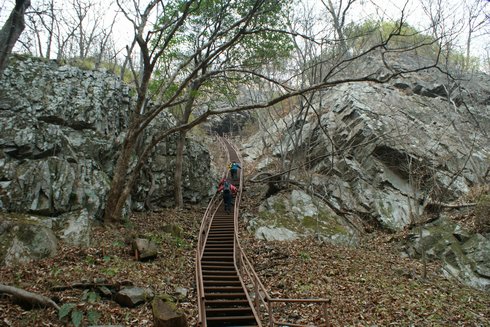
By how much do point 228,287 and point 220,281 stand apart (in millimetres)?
447

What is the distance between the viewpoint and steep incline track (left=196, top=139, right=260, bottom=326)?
24.8 ft

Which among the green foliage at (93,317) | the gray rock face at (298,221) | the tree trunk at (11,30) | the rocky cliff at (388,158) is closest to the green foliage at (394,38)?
the rocky cliff at (388,158)

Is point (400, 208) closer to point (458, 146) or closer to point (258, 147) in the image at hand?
point (458, 146)

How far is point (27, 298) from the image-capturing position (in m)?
6.11

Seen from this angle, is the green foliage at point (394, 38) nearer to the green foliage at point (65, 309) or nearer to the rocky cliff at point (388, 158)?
the rocky cliff at point (388, 158)

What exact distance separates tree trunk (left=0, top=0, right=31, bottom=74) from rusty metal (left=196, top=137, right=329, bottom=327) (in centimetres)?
588

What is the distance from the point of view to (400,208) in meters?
15.8

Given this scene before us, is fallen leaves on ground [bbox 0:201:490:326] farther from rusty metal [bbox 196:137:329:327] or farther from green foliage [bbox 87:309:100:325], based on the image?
rusty metal [bbox 196:137:329:327]

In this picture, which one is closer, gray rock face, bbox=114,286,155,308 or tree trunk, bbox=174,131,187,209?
gray rock face, bbox=114,286,155,308

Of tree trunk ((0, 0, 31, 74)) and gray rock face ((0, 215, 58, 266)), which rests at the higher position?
tree trunk ((0, 0, 31, 74))

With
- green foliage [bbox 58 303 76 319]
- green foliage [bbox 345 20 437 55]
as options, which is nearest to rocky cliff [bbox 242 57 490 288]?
green foliage [bbox 345 20 437 55]

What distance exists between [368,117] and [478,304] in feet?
43.1

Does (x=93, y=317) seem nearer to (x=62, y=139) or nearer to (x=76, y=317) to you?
(x=76, y=317)

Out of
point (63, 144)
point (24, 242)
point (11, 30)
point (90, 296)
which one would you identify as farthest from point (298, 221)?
point (11, 30)
